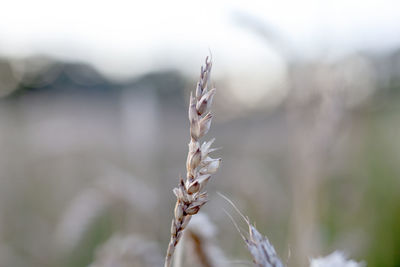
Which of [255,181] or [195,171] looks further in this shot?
[255,181]

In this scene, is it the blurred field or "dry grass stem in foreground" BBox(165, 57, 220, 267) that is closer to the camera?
"dry grass stem in foreground" BBox(165, 57, 220, 267)

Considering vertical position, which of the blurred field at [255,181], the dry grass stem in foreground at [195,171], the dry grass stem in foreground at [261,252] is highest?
the dry grass stem in foreground at [195,171]

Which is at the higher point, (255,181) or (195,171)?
(195,171)

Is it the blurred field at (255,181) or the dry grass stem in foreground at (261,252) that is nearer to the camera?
the dry grass stem in foreground at (261,252)

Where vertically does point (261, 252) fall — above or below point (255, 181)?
above

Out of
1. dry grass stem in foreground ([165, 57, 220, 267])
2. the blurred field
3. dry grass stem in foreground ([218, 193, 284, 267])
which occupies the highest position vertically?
dry grass stem in foreground ([165, 57, 220, 267])

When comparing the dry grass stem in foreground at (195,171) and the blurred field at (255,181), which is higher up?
the dry grass stem in foreground at (195,171)

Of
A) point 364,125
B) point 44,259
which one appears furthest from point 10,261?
point 364,125

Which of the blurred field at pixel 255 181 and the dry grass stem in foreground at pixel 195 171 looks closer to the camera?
the dry grass stem in foreground at pixel 195 171

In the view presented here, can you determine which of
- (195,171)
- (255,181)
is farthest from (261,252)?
(255,181)

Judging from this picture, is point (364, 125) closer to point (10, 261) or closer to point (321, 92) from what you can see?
point (321, 92)

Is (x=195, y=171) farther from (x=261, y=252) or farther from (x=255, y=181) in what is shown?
(x=255, y=181)
